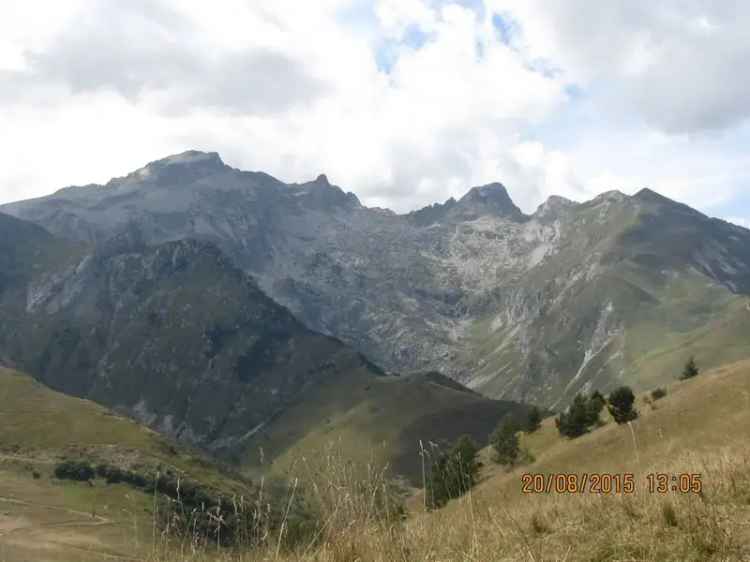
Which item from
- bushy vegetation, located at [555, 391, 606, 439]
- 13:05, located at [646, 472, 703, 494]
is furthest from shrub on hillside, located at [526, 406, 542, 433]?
13:05, located at [646, 472, 703, 494]

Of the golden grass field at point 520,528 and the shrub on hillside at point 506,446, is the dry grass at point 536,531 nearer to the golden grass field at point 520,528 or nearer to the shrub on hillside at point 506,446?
the golden grass field at point 520,528

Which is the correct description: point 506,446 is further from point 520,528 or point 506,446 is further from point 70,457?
point 70,457

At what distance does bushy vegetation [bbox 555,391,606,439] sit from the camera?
66.6 m

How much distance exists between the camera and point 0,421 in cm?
19400

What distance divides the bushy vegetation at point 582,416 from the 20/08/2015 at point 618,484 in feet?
185

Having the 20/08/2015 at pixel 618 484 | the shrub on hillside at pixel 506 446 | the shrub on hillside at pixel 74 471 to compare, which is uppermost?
the 20/08/2015 at pixel 618 484

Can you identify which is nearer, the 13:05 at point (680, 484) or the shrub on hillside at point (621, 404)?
the 13:05 at point (680, 484)

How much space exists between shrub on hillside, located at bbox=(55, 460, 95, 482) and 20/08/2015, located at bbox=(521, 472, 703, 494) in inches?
6756

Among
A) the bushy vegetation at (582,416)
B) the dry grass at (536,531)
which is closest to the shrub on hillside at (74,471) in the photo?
the bushy vegetation at (582,416)

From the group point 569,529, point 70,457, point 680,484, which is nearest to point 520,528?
point 569,529

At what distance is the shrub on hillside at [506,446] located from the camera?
7338 centimetres

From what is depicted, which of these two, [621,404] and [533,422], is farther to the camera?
[533,422]

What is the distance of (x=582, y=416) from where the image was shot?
221 ft

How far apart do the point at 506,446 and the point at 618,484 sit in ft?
219
